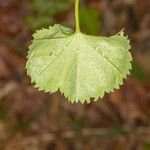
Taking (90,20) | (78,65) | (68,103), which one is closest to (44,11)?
(90,20)

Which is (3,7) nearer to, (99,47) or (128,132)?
(128,132)

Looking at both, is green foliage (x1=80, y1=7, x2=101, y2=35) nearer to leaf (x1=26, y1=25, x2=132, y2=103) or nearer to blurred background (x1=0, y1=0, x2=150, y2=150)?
blurred background (x1=0, y1=0, x2=150, y2=150)

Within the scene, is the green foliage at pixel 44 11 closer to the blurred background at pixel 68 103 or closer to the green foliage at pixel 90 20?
the blurred background at pixel 68 103

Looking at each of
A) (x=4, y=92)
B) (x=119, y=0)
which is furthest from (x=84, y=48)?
(x=119, y=0)

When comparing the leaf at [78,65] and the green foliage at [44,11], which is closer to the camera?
the leaf at [78,65]

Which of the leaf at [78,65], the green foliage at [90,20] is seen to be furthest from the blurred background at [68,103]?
the leaf at [78,65]

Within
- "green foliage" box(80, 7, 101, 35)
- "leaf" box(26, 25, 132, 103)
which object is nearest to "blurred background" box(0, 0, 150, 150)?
"green foliage" box(80, 7, 101, 35)

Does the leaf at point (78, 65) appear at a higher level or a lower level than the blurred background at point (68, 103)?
lower
